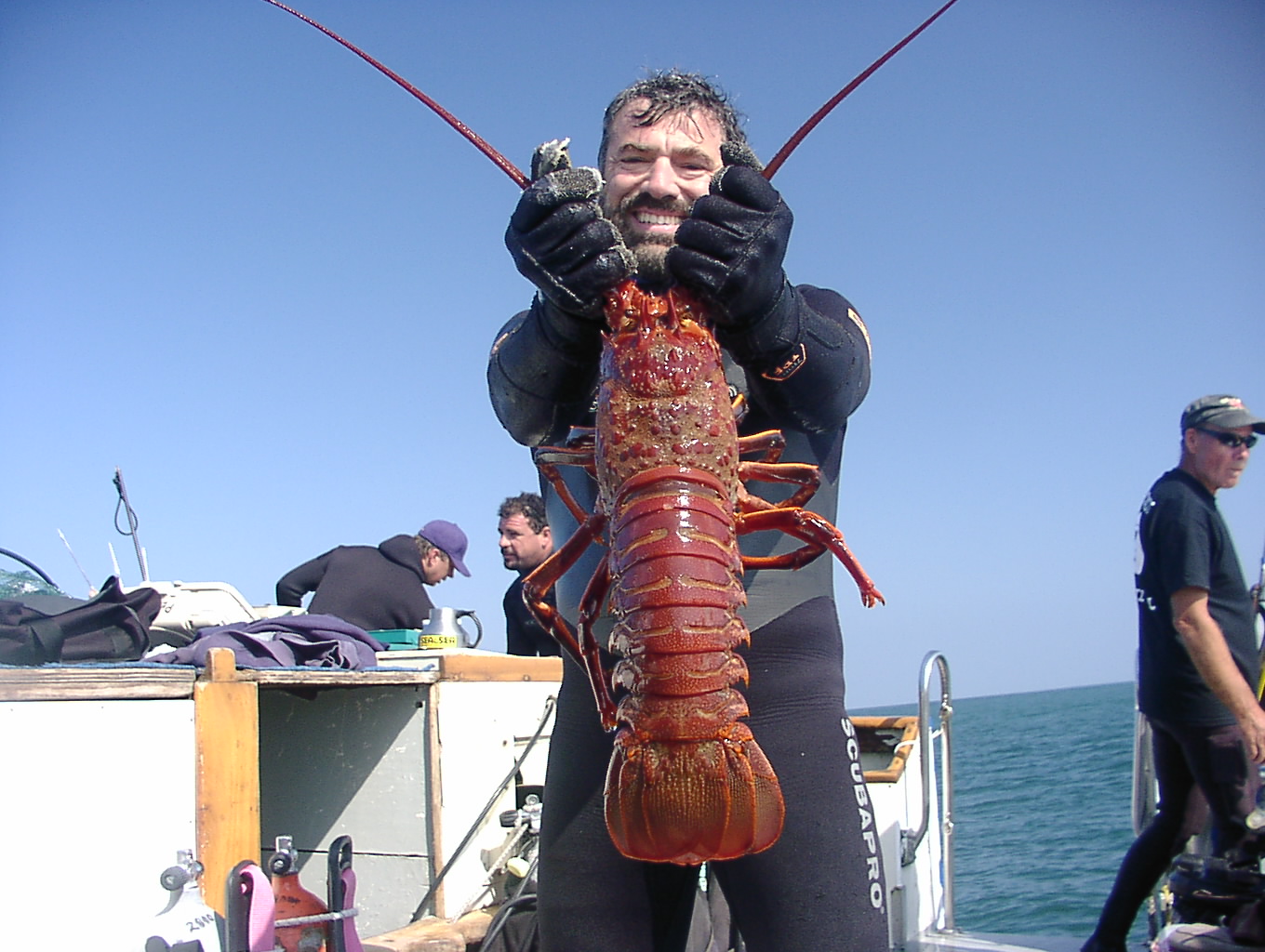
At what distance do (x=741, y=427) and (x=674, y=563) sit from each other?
1.73ft

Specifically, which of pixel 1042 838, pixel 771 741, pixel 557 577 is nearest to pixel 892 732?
pixel 771 741

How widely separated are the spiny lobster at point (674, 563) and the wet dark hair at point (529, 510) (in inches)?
180

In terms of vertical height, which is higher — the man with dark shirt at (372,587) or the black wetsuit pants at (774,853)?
the man with dark shirt at (372,587)

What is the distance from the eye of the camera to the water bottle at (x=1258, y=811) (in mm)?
3568

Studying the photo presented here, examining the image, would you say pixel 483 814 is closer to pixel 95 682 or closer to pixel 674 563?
pixel 95 682

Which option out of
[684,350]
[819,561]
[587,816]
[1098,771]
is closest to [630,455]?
[684,350]

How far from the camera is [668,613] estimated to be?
1617mm

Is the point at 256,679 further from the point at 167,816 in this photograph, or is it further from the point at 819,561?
the point at 819,561

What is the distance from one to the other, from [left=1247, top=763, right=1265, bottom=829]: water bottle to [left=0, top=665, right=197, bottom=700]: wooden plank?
12.1ft

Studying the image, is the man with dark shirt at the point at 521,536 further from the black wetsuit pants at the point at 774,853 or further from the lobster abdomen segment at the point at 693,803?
the lobster abdomen segment at the point at 693,803

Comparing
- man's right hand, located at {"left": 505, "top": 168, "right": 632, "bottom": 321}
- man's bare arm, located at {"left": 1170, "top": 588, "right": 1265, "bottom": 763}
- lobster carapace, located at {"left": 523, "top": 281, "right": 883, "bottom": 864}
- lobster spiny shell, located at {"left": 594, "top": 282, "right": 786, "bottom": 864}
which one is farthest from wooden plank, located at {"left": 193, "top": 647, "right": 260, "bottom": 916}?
man's bare arm, located at {"left": 1170, "top": 588, "right": 1265, "bottom": 763}

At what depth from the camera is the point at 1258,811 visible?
11.9ft

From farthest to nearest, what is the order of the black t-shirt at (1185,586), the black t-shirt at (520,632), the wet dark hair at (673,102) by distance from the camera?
the black t-shirt at (520,632), the black t-shirt at (1185,586), the wet dark hair at (673,102)

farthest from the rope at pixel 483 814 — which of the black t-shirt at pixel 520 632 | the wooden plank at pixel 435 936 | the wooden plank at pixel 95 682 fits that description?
the black t-shirt at pixel 520 632
